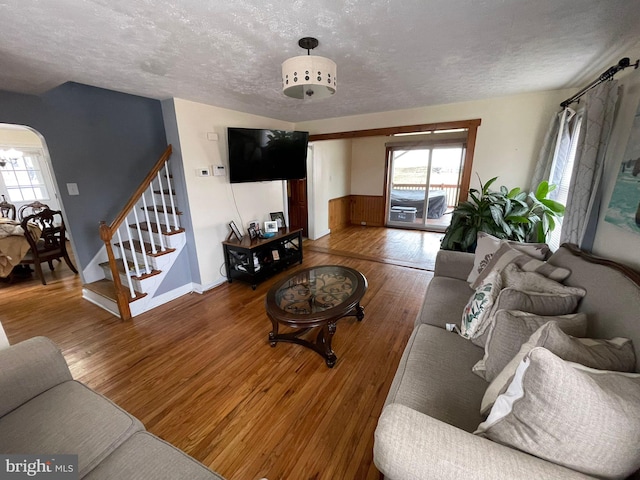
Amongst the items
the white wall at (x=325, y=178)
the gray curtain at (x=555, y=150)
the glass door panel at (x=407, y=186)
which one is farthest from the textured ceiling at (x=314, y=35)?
the glass door panel at (x=407, y=186)

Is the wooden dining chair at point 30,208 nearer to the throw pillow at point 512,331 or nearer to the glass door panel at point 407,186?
the throw pillow at point 512,331

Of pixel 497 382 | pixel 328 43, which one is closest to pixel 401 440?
pixel 497 382

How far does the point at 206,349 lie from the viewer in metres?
2.06

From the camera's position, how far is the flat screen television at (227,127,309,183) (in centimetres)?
296

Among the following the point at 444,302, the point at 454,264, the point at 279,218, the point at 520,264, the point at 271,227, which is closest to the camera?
the point at 520,264

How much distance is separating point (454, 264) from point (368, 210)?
13.9 ft

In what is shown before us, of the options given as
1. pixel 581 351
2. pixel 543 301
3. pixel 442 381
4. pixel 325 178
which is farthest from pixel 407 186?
pixel 581 351

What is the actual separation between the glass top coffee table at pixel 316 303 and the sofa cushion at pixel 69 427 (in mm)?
926

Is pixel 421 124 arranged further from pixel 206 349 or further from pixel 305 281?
pixel 206 349

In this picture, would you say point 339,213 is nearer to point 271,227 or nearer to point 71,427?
point 271,227

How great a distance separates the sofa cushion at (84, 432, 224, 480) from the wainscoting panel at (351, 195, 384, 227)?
5.86 m

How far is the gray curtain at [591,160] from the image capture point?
1567 mm

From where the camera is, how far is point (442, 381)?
1148mm

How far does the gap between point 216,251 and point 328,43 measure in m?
2.54
